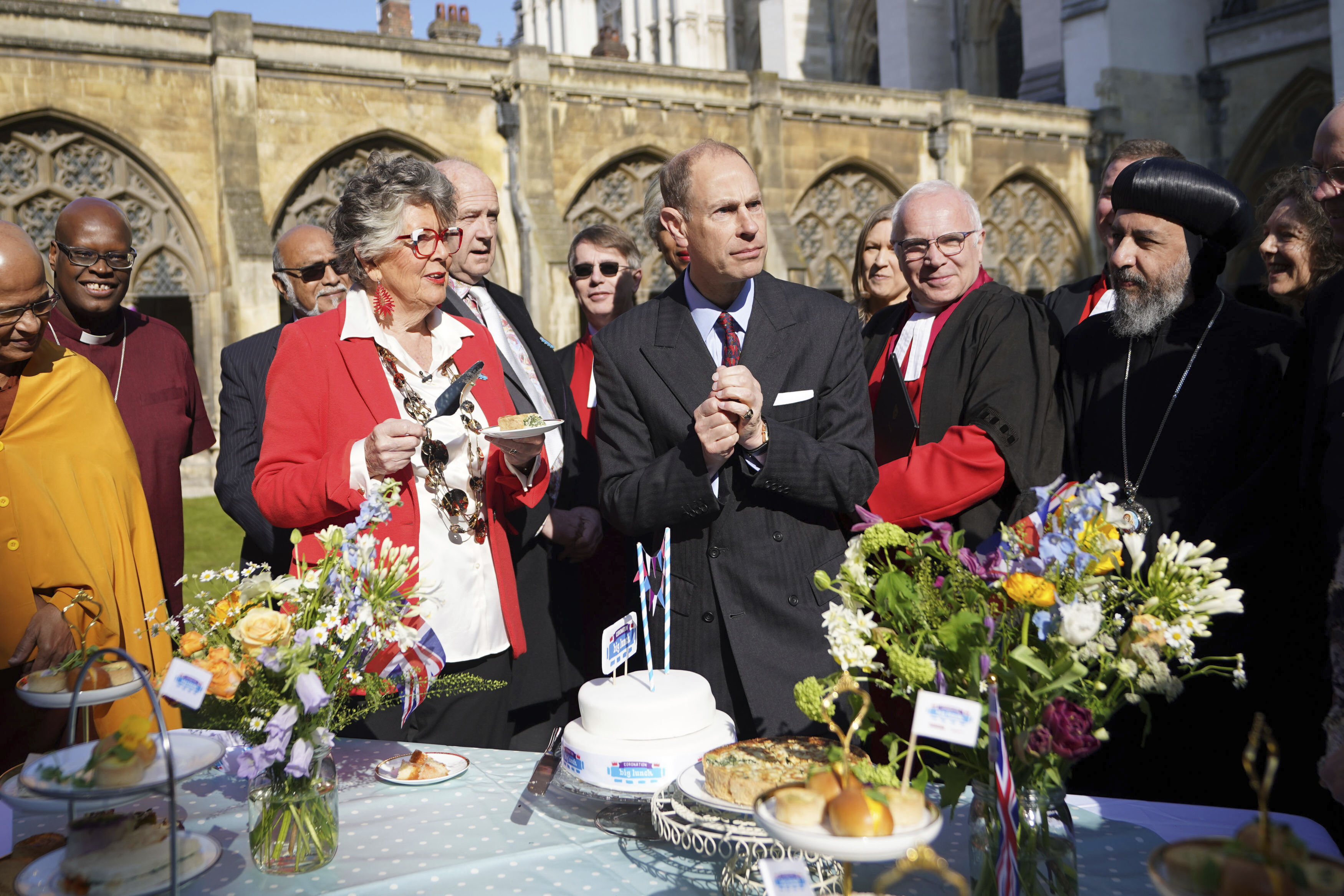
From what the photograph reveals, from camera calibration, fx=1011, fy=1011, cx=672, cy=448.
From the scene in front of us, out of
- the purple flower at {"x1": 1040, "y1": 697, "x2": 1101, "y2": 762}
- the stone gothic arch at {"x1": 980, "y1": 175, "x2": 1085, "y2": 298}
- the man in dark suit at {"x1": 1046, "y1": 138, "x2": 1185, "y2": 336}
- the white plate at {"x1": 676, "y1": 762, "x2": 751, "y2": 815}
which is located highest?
the stone gothic arch at {"x1": 980, "y1": 175, "x2": 1085, "y2": 298}

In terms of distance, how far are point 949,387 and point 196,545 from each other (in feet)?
30.8

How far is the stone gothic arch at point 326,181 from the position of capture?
1538 cm

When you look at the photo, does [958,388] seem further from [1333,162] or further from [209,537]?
[209,537]

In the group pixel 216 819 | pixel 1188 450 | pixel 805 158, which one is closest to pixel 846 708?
pixel 1188 450

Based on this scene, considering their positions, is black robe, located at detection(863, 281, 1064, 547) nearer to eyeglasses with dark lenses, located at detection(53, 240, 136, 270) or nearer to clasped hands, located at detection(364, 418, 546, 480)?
clasped hands, located at detection(364, 418, 546, 480)

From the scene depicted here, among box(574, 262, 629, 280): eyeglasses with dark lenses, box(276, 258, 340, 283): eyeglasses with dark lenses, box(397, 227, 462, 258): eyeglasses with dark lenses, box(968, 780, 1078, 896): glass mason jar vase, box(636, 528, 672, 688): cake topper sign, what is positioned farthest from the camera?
box(574, 262, 629, 280): eyeglasses with dark lenses

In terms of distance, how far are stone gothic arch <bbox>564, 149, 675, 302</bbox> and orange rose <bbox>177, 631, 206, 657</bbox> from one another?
15788 millimetres

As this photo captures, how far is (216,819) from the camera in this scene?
1998mm

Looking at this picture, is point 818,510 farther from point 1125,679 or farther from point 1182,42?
point 1182,42

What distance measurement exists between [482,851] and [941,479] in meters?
1.65

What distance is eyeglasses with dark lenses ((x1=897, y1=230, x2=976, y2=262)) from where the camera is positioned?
3.14 metres

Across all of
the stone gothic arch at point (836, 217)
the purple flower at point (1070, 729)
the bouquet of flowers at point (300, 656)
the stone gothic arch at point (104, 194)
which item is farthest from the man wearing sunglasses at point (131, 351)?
the stone gothic arch at point (836, 217)

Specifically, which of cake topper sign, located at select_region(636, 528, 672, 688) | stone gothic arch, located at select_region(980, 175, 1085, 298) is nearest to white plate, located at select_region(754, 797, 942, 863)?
cake topper sign, located at select_region(636, 528, 672, 688)

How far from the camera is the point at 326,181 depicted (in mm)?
15664
